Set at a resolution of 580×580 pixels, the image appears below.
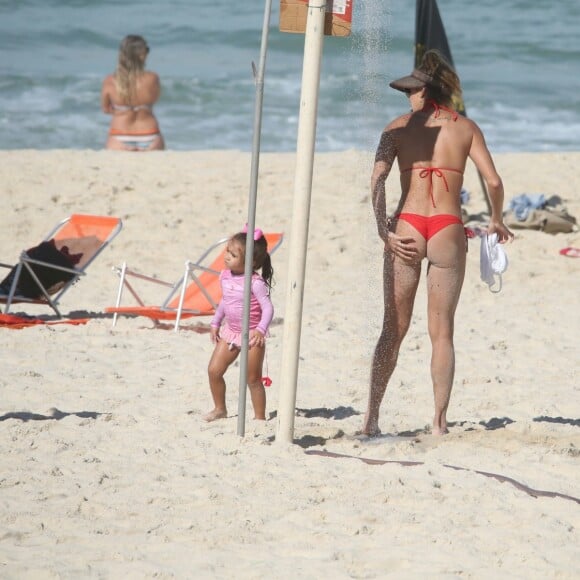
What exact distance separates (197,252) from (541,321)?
10.6ft

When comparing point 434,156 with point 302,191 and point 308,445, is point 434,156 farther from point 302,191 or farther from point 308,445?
point 308,445

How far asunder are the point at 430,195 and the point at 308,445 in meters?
1.21

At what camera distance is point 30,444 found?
4781 mm

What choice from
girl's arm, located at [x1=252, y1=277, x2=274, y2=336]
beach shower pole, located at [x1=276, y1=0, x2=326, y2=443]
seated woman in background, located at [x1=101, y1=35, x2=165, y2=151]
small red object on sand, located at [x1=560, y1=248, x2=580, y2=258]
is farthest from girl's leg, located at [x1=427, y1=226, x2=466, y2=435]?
seated woman in background, located at [x1=101, y1=35, x2=165, y2=151]

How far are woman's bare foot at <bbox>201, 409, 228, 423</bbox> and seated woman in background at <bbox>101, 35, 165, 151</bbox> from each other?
278 inches

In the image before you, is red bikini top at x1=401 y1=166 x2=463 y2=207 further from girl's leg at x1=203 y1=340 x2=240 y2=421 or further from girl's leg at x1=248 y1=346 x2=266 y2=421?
girl's leg at x1=203 y1=340 x2=240 y2=421

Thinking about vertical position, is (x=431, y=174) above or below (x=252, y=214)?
above

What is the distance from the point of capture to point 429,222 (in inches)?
193

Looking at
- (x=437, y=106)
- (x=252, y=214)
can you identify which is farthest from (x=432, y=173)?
(x=252, y=214)

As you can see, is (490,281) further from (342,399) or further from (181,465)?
(181,465)

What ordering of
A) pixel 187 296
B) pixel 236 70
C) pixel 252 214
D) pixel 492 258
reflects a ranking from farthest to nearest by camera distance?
pixel 236 70
pixel 187 296
pixel 492 258
pixel 252 214

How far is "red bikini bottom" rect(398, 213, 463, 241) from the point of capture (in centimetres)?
489

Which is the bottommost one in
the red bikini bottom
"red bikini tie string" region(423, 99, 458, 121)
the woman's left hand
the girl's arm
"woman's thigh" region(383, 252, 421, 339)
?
the girl's arm

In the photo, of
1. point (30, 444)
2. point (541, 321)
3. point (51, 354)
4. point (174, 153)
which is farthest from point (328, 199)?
point (30, 444)
